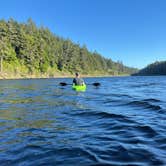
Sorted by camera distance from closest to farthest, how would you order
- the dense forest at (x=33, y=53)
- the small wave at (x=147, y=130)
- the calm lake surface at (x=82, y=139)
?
the calm lake surface at (x=82, y=139), the small wave at (x=147, y=130), the dense forest at (x=33, y=53)

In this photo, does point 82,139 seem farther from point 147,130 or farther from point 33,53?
point 33,53

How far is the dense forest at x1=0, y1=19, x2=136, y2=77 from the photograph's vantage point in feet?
352

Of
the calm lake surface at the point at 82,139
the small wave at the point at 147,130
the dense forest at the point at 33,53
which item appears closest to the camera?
the calm lake surface at the point at 82,139

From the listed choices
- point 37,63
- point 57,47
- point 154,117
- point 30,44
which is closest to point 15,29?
point 30,44

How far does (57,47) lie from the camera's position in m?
168

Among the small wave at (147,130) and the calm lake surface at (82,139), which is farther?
the small wave at (147,130)

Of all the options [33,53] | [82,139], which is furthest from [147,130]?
[33,53]

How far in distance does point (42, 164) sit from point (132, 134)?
433cm


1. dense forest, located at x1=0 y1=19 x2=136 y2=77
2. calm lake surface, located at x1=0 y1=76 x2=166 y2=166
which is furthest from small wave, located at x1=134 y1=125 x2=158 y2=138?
dense forest, located at x1=0 y1=19 x2=136 y2=77

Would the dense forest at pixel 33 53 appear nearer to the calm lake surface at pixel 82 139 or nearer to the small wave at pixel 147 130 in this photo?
the calm lake surface at pixel 82 139

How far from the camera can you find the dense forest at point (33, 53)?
352 ft

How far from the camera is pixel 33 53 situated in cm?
12212

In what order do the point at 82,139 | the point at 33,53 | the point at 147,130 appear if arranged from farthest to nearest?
1. the point at 33,53
2. the point at 147,130
3. the point at 82,139

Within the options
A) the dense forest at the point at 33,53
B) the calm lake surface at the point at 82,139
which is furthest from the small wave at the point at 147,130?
the dense forest at the point at 33,53
